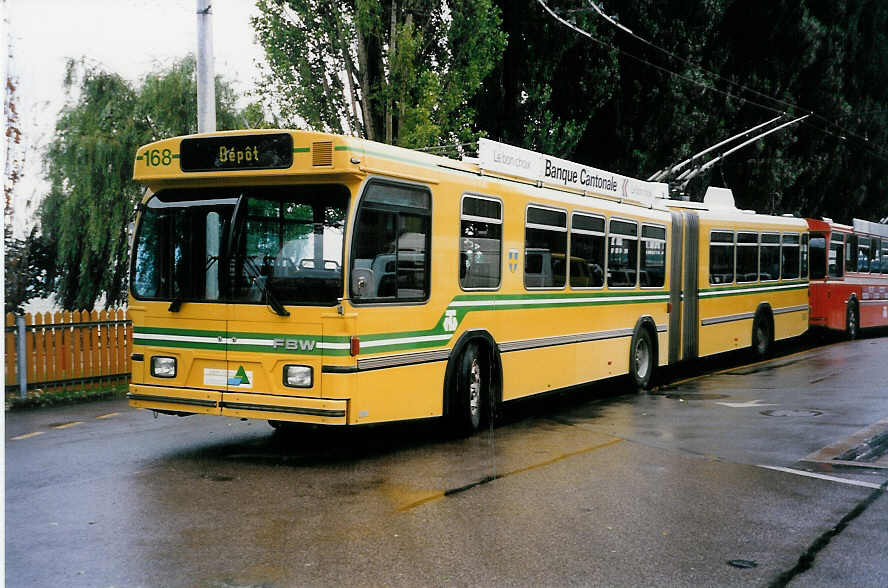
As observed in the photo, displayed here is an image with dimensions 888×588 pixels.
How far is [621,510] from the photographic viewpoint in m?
6.95

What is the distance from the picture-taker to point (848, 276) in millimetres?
24531

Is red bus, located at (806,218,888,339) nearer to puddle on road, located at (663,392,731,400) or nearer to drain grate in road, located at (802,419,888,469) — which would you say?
puddle on road, located at (663,392,731,400)

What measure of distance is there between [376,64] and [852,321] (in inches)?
522

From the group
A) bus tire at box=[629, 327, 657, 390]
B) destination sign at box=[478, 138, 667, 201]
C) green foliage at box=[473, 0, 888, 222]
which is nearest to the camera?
destination sign at box=[478, 138, 667, 201]

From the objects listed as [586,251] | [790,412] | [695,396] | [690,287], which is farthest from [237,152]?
[690,287]

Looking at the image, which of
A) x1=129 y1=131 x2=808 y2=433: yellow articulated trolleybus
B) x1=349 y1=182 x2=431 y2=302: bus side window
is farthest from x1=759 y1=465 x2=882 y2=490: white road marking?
x1=349 y1=182 x2=431 y2=302: bus side window

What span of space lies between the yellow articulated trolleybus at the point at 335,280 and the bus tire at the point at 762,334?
896cm

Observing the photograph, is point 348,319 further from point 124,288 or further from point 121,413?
point 124,288

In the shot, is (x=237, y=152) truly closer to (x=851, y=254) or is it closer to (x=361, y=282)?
(x=361, y=282)

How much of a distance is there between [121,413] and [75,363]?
2.10 meters

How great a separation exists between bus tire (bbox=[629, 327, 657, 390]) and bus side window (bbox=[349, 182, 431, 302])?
5898mm

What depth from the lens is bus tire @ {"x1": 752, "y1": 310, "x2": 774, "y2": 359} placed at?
1926 cm

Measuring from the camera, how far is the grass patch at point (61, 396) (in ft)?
41.4

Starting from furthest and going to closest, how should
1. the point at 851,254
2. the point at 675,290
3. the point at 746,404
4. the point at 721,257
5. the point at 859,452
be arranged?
the point at 851,254 → the point at 721,257 → the point at 675,290 → the point at 746,404 → the point at 859,452
